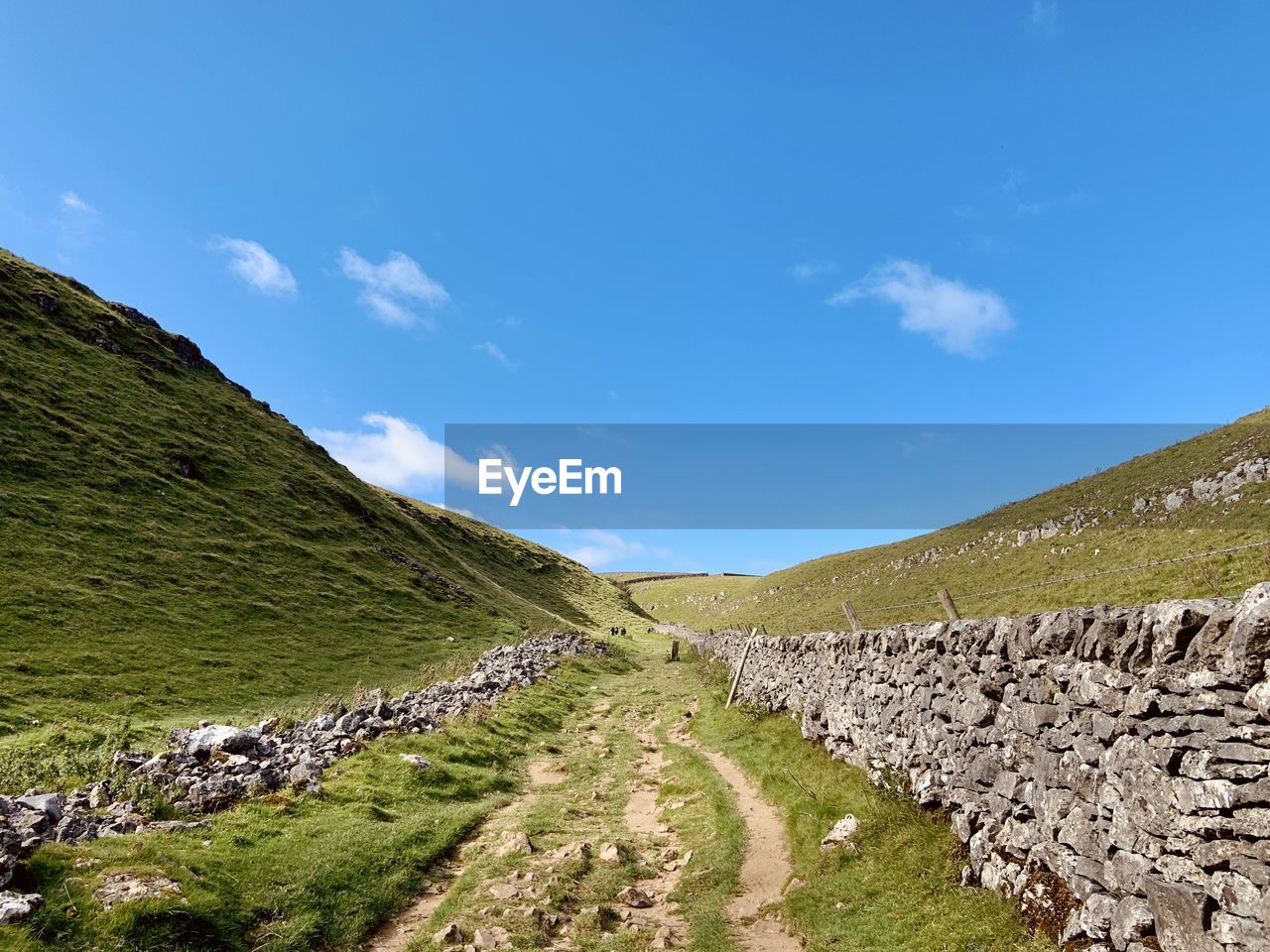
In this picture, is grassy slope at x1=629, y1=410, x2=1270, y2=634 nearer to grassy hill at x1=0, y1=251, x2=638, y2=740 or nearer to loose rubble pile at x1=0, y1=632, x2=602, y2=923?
loose rubble pile at x1=0, y1=632, x2=602, y2=923

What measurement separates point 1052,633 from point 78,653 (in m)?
33.8

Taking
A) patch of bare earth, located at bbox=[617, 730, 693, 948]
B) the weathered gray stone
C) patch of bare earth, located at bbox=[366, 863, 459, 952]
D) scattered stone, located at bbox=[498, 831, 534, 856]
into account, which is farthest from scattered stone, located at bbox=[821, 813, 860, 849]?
patch of bare earth, located at bbox=[366, 863, 459, 952]

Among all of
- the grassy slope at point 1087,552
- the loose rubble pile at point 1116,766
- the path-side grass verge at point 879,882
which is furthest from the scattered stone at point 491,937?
the grassy slope at point 1087,552

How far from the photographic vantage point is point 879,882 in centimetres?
906

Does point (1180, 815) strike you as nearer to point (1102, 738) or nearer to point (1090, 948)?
point (1102, 738)

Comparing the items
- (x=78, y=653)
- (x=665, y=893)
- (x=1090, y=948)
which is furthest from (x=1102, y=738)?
(x=78, y=653)

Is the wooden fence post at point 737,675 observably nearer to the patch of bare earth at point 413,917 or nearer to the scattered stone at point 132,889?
the patch of bare earth at point 413,917

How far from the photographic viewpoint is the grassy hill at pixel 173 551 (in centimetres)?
2598

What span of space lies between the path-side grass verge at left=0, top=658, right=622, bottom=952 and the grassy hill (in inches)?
544

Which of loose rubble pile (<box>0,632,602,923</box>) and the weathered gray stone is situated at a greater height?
Result: the weathered gray stone

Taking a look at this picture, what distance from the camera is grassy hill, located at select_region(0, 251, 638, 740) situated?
26.0 metres

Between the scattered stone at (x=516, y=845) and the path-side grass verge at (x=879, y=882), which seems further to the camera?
the scattered stone at (x=516, y=845)

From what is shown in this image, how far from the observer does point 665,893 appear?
10.0 metres

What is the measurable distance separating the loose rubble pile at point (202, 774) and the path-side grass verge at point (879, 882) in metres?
9.36
